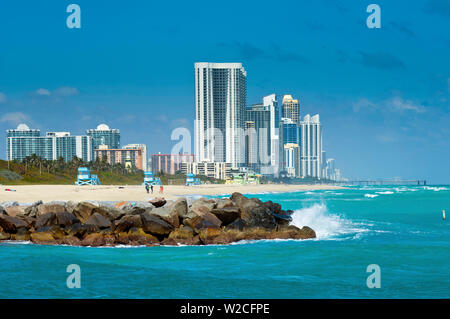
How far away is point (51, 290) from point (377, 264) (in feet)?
39.6

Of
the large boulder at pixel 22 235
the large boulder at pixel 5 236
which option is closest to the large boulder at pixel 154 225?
the large boulder at pixel 22 235

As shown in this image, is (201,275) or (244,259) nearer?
(201,275)

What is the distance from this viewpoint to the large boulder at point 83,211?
92.7 feet

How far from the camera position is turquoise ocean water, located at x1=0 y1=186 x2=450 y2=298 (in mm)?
16141

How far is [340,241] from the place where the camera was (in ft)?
91.7

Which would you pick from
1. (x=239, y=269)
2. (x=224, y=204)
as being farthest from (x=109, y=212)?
(x=239, y=269)

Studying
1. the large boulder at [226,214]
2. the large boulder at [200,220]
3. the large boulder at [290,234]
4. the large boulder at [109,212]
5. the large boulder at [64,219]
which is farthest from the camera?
the large boulder at [290,234]

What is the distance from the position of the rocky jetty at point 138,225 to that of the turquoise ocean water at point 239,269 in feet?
4.06

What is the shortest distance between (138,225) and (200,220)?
3153 millimetres

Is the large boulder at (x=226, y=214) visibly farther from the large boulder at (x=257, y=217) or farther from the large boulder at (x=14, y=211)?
the large boulder at (x=14, y=211)

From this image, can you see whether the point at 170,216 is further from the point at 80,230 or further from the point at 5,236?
the point at 5,236

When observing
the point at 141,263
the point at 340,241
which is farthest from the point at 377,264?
the point at 141,263
